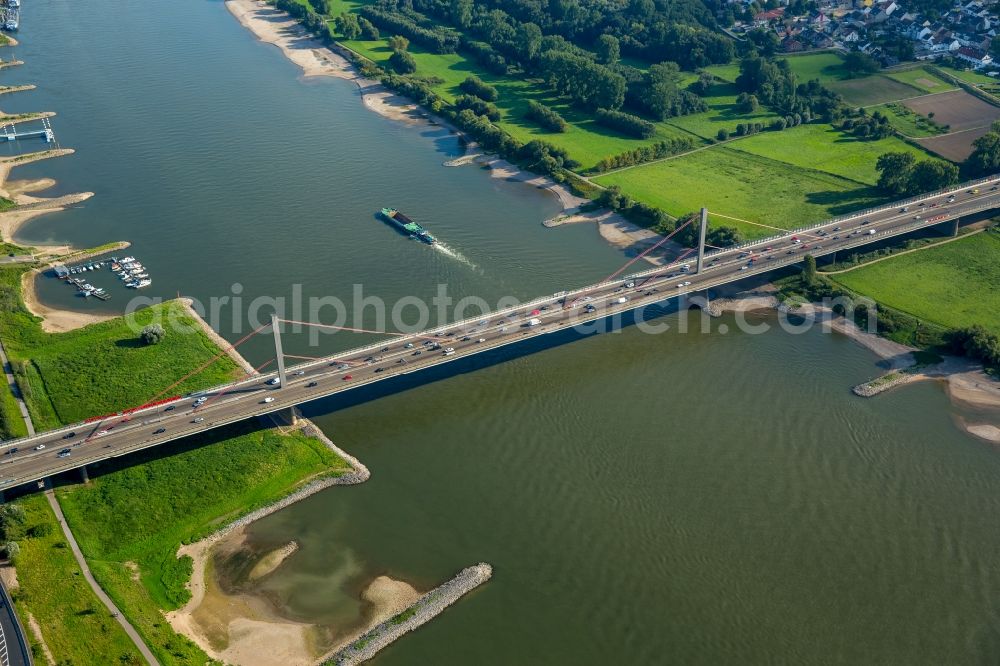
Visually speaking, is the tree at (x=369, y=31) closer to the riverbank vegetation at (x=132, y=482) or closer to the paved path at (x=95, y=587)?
the riverbank vegetation at (x=132, y=482)

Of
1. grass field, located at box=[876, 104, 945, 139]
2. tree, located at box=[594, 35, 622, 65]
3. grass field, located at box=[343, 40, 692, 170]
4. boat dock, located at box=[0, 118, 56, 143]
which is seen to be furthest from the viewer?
tree, located at box=[594, 35, 622, 65]

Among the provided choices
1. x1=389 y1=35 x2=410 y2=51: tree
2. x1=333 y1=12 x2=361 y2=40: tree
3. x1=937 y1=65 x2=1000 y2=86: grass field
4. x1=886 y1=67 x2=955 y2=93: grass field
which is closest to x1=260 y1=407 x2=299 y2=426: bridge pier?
x1=389 y1=35 x2=410 y2=51: tree

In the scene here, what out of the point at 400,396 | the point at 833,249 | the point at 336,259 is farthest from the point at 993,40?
the point at 400,396

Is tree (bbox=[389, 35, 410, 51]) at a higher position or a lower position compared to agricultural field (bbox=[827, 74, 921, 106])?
higher

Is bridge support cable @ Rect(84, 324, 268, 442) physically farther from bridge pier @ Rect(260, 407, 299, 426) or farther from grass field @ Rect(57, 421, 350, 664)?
bridge pier @ Rect(260, 407, 299, 426)

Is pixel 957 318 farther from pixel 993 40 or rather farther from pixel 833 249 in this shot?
pixel 993 40

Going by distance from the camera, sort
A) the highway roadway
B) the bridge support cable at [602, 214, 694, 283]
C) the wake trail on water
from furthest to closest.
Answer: the wake trail on water, the bridge support cable at [602, 214, 694, 283], the highway roadway

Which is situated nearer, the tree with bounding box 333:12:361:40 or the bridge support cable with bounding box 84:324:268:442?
the bridge support cable with bounding box 84:324:268:442

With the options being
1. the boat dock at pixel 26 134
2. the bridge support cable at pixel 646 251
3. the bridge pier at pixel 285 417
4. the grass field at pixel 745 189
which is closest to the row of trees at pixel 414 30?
the grass field at pixel 745 189
